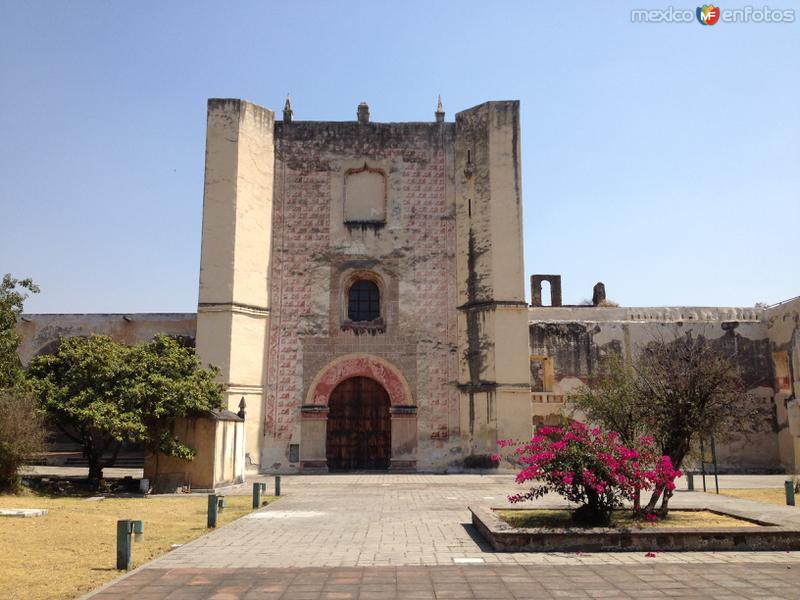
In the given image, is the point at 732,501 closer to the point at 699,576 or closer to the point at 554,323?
the point at 699,576

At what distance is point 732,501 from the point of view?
12695 millimetres

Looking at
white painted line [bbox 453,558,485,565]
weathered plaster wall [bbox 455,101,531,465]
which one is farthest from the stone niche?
white painted line [bbox 453,558,485,565]

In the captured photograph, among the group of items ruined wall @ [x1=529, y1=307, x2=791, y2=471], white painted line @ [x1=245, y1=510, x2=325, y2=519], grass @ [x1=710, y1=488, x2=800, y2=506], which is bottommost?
grass @ [x1=710, y1=488, x2=800, y2=506]

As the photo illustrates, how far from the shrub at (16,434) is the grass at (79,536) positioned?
1.68ft

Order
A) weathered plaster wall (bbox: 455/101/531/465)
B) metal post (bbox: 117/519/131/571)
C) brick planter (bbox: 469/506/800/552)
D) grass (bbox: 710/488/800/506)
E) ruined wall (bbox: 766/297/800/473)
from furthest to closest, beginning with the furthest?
ruined wall (bbox: 766/297/800/473), weathered plaster wall (bbox: 455/101/531/465), grass (bbox: 710/488/800/506), brick planter (bbox: 469/506/800/552), metal post (bbox: 117/519/131/571)

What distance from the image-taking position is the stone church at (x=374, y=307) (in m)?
20.2

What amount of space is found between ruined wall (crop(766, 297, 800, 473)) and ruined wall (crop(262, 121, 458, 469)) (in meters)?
10.2

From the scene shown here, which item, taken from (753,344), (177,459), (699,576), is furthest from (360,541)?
(753,344)

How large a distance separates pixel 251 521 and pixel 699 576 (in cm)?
613

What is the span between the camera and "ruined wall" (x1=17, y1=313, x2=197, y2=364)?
22.8 meters

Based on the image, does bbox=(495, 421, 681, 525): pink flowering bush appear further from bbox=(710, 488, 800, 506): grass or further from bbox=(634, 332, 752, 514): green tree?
bbox=(710, 488, 800, 506): grass

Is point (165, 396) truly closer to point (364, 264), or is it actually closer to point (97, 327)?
point (364, 264)

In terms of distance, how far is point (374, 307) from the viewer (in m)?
21.5

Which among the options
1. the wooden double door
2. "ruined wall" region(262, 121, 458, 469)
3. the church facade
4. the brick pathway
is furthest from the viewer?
"ruined wall" region(262, 121, 458, 469)
